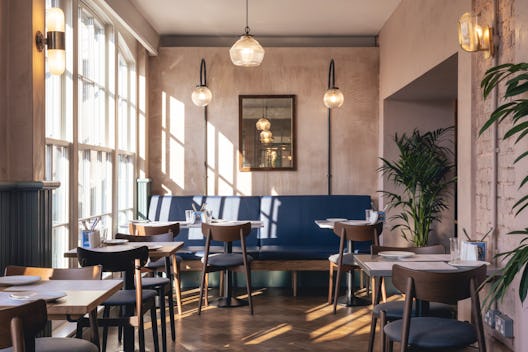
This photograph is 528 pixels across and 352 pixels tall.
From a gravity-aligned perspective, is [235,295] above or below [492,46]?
below

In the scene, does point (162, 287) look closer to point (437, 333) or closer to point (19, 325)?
point (437, 333)

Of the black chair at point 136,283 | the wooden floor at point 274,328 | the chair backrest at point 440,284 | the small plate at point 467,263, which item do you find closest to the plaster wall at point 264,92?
the wooden floor at point 274,328

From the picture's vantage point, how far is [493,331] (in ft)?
13.5

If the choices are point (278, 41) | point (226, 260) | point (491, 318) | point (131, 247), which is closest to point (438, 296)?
point (491, 318)

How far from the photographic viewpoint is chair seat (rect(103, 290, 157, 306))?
4262mm

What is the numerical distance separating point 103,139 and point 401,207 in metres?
3.77

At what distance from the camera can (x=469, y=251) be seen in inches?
153

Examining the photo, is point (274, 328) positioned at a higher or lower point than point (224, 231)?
lower

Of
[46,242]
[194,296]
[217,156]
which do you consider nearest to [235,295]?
[194,296]

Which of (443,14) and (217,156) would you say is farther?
(217,156)

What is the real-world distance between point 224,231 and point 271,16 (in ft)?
9.89

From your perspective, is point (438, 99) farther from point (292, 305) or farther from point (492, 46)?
point (492, 46)

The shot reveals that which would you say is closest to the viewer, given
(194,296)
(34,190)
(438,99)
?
Result: (34,190)

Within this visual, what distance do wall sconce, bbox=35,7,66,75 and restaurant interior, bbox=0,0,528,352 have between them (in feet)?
0.03
